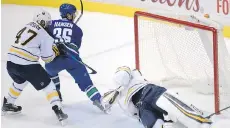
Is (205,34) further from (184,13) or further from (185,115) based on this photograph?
(185,115)

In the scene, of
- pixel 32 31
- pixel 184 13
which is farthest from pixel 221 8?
pixel 32 31

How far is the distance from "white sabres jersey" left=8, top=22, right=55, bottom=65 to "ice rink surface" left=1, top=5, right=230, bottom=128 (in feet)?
1.38

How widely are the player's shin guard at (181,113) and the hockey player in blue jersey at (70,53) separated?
70 centimetres

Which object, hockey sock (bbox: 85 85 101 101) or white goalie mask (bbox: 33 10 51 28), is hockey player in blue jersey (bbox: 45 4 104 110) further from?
white goalie mask (bbox: 33 10 51 28)

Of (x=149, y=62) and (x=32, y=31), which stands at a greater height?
(x=32, y=31)

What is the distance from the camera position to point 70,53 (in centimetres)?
353

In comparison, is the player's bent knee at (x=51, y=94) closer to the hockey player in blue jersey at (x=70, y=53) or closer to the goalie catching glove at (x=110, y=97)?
the hockey player in blue jersey at (x=70, y=53)

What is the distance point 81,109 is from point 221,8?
1260 millimetres

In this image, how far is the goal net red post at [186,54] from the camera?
3438mm

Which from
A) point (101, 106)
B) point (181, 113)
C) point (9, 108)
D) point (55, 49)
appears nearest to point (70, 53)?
point (55, 49)

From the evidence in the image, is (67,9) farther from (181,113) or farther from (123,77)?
(181,113)

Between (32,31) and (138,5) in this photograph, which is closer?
(32,31)

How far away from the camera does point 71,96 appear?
12.8 feet

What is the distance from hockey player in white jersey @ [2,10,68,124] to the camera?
3320 mm
